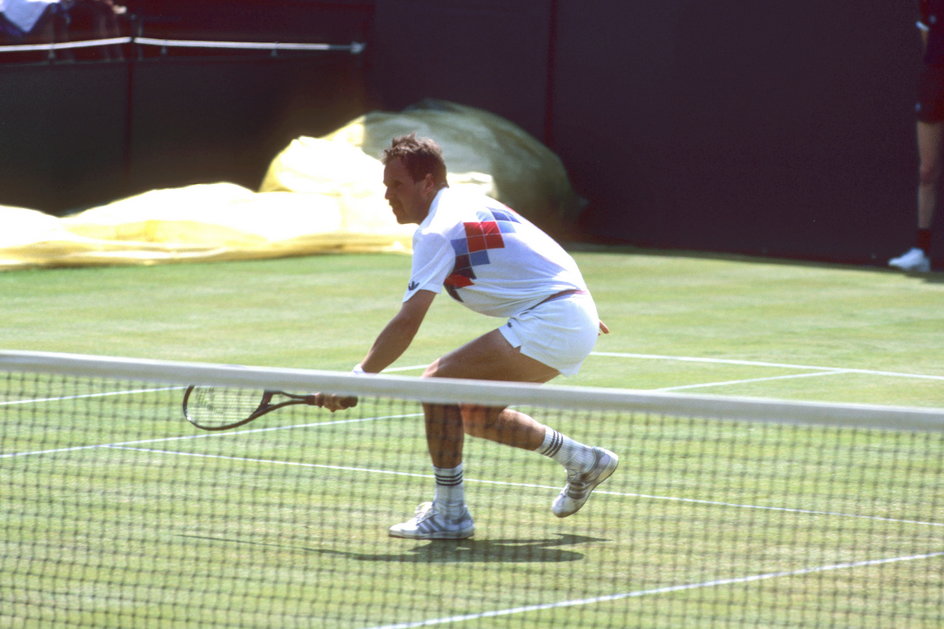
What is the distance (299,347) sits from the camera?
1220 centimetres

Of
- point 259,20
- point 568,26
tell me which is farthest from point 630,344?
point 259,20

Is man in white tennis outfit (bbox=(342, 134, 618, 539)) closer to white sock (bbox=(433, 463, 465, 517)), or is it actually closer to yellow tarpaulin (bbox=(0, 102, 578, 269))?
white sock (bbox=(433, 463, 465, 517))

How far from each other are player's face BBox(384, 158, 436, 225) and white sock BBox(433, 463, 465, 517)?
39.7 inches

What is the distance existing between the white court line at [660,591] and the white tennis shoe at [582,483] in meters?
1.00

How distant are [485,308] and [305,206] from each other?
36.0 ft

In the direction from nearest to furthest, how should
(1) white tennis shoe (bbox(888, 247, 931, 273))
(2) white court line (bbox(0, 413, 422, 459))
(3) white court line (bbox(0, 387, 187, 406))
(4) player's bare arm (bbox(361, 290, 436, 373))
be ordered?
(4) player's bare arm (bbox(361, 290, 436, 373)) < (2) white court line (bbox(0, 413, 422, 459)) < (3) white court line (bbox(0, 387, 187, 406)) < (1) white tennis shoe (bbox(888, 247, 931, 273))

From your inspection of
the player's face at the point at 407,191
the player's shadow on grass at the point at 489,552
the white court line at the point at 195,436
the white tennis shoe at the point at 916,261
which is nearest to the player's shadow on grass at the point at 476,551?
the player's shadow on grass at the point at 489,552

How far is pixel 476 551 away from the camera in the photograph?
669 centimetres

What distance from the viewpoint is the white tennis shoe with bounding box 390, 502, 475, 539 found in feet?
22.4

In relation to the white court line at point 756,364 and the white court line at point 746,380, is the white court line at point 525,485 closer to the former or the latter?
the white court line at point 746,380

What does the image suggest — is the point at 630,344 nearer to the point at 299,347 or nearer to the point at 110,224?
the point at 299,347

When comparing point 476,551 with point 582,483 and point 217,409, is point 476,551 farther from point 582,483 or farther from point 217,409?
point 217,409

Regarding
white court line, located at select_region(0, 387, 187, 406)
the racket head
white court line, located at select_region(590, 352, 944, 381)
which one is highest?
the racket head

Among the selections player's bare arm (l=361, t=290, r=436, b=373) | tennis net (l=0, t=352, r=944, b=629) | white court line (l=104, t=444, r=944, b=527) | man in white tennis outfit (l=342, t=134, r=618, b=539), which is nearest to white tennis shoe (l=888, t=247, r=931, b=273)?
tennis net (l=0, t=352, r=944, b=629)
